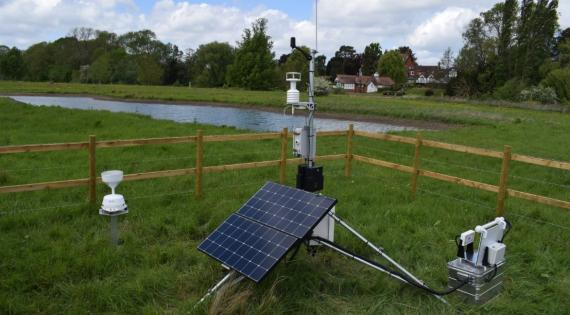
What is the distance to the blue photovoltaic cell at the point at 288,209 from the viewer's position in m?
4.60

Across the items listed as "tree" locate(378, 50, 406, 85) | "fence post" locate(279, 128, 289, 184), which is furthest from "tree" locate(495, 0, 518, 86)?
"fence post" locate(279, 128, 289, 184)

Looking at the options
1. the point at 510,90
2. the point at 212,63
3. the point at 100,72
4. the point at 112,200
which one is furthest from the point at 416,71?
the point at 112,200

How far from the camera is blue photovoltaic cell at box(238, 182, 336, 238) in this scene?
15.1 feet

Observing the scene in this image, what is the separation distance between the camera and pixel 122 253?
17.8 ft

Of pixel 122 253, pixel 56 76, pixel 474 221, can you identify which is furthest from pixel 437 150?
pixel 56 76

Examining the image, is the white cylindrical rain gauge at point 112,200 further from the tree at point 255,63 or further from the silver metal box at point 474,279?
the tree at point 255,63

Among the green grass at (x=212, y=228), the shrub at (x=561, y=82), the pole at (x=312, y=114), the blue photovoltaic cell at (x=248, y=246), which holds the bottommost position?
the green grass at (x=212, y=228)

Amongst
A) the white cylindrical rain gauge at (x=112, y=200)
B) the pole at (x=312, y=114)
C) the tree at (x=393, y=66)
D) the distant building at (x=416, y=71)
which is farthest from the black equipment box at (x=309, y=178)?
the distant building at (x=416, y=71)

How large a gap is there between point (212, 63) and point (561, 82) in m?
56.3

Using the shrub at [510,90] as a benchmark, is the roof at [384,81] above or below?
above

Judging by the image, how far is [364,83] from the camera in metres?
89.5

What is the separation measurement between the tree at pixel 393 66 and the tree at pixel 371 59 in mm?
8811

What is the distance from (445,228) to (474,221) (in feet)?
2.32

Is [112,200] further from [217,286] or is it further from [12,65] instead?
[12,65]
